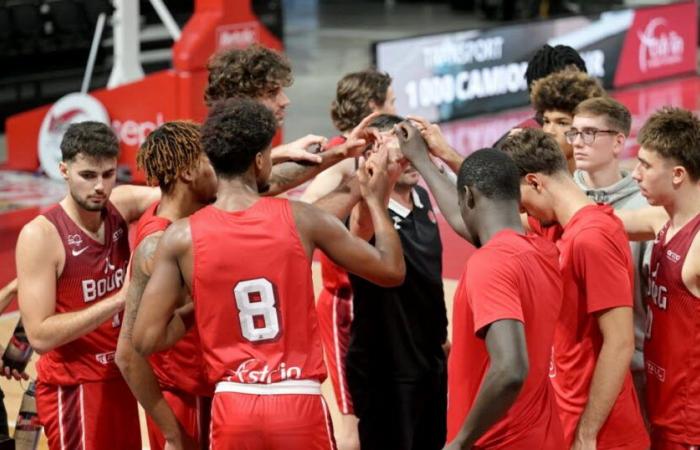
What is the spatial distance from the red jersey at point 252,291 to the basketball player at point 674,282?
1.39 metres

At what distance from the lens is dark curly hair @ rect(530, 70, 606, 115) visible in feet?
20.2

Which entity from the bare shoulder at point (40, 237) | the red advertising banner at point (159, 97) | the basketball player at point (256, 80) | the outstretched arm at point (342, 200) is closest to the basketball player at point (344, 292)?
the basketball player at point (256, 80)

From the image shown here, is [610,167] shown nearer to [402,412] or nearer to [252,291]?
[402,412]

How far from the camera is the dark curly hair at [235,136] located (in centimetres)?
447

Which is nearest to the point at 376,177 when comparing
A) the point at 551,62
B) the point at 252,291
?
the point at 252,291

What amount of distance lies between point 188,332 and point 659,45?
1602 cm

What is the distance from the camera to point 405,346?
19.2 feet

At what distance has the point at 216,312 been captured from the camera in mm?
4453

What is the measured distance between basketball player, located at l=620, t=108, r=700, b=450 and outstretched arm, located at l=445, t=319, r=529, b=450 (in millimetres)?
973

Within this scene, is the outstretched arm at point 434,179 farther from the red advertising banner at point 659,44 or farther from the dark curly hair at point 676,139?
the red advertising banner at point 659,44

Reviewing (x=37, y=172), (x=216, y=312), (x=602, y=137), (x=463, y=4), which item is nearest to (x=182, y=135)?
(x=216, y=312)

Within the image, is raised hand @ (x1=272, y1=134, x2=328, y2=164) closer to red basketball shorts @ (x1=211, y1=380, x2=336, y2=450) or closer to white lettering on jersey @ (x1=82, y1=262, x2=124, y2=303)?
white lettering on jersey @ (x1=82, y1=262, x2=124, y2=303)

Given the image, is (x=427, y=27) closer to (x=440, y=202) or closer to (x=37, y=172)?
(x=37, y=172)

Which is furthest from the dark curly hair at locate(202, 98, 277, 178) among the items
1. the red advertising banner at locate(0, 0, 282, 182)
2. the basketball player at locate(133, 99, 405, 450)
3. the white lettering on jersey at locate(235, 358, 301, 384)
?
the red advertising banner at locate(0, 0, 282, 182)
